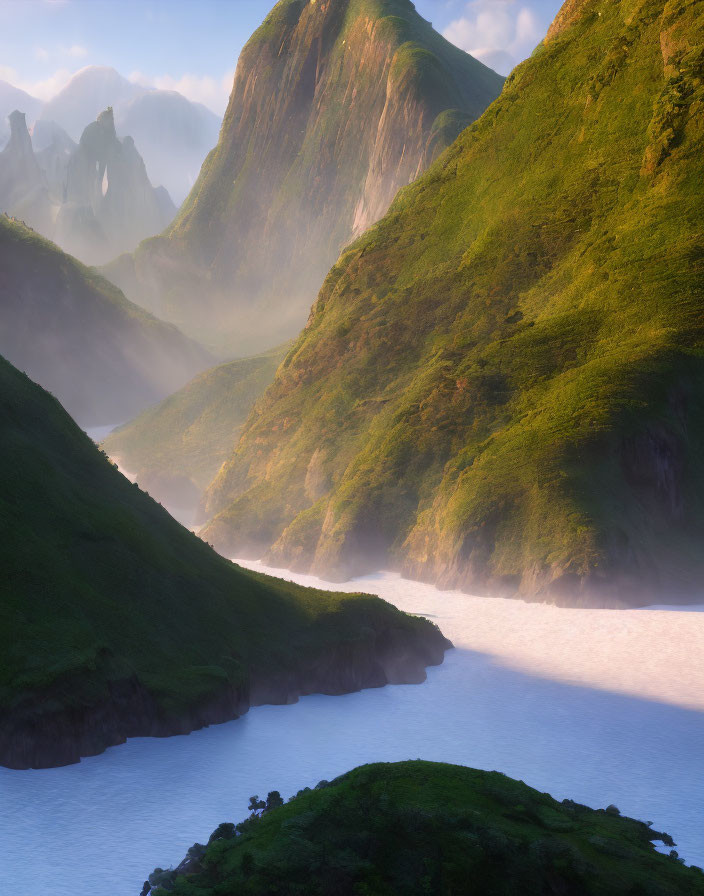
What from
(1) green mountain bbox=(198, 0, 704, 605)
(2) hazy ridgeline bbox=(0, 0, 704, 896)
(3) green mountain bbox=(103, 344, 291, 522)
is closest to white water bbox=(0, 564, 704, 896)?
(2) hazy ridgeline bbox=(0, 0, 704, 896)

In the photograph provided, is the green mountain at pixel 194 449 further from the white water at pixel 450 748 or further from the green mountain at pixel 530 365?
the white water at pixel 450 748

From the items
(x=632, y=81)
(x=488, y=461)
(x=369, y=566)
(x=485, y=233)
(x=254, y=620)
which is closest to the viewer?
(x=254, y=620)

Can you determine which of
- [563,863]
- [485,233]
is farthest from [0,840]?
[485,233]

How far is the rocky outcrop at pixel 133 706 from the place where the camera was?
101 ft

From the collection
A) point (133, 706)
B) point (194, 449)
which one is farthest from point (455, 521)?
point (194, 449)

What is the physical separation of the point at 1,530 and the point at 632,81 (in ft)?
288

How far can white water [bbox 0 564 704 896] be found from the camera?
26375mm

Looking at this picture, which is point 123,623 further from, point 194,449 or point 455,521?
point 194,449

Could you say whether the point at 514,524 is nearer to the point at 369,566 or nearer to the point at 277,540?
the point at 369,566

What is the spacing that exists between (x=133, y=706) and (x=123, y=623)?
452 cm

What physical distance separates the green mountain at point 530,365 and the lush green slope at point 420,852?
4248 cm

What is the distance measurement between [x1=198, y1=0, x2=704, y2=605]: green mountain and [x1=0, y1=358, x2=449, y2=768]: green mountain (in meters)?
19.8

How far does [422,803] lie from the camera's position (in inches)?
920

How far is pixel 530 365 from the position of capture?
278ft
